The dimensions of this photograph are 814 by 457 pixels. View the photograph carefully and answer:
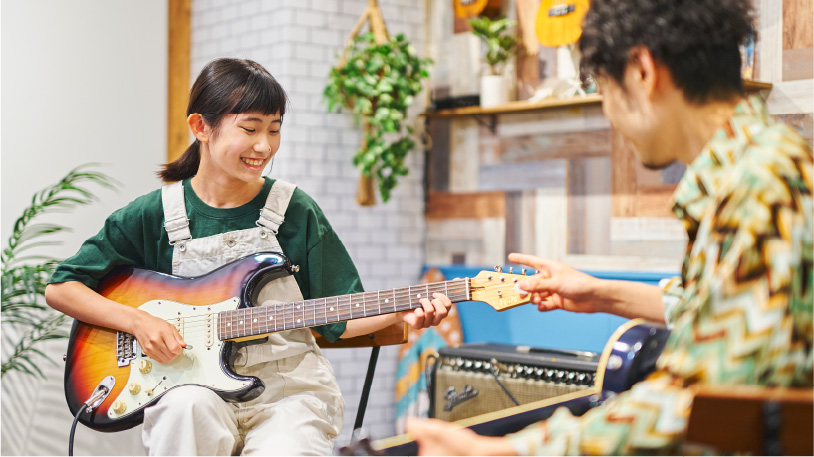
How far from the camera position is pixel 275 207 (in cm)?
231

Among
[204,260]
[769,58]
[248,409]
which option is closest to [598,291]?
[248,409]

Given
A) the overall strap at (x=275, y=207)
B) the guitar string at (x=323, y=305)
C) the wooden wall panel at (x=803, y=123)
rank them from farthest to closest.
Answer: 1. the wooden wall panel at (x=803, y=123)
2. the overall strap at (x=275, y=207)
3. the guitar string at (x=323, y=305)

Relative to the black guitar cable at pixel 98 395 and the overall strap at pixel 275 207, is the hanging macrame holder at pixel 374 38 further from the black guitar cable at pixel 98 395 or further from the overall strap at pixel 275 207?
the black guitar cable at pixel 98 395

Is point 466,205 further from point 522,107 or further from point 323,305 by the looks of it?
point 323,305

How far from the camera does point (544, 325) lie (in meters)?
4.10

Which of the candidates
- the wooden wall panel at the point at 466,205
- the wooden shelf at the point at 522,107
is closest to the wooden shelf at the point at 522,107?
the wooden shelf at the point at 522,107

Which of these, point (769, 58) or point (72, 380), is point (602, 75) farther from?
point (769, 58)

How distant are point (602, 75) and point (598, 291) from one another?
0.46 meters

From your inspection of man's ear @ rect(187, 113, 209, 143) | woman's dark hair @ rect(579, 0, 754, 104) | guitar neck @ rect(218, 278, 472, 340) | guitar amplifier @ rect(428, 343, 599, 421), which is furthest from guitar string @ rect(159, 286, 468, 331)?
guitar amplifier @ rect(428, 343, 599, 421)

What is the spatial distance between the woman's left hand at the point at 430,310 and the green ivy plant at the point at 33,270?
6.57 feet

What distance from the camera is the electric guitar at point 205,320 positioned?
2.06m

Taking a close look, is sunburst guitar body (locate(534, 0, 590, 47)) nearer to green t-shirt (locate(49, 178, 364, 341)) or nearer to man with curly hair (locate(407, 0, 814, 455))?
green t-shirt (locate(49, 178, 364, 341))

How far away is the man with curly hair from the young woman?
89cm

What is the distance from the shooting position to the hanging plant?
4223 millimetres
